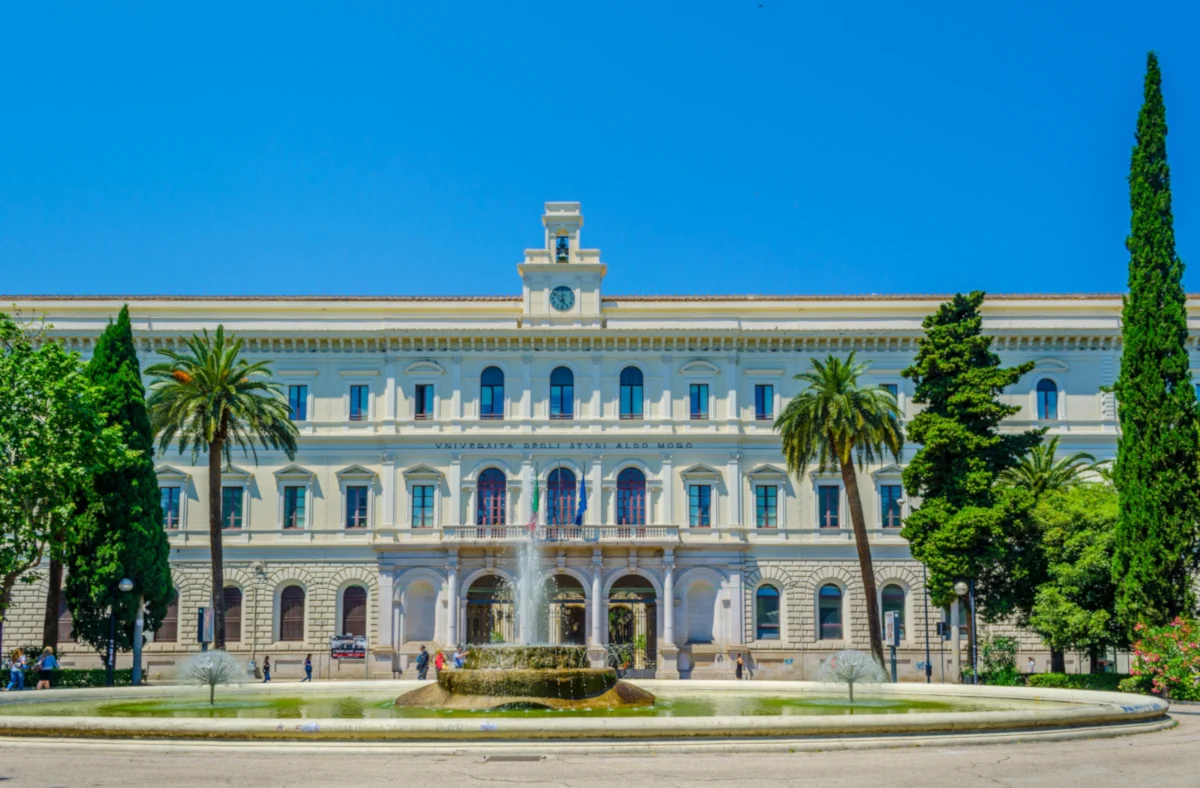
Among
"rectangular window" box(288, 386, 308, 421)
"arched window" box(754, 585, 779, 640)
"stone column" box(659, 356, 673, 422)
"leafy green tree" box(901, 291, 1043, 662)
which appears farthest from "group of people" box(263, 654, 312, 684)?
"leafy green tree" box(901, 291, 1043, 662)

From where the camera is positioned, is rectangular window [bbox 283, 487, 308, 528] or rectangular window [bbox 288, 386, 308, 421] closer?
rectangular window [bbox 283, 487, 308, 528]

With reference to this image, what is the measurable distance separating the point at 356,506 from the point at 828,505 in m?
19.5

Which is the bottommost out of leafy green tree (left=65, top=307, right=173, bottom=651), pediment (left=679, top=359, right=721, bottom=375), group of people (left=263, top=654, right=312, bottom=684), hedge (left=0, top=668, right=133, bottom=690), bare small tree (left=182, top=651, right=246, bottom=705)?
group of people (left=263, top=654, right=312, bottom=684)

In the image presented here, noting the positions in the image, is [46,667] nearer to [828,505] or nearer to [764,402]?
[764,402]

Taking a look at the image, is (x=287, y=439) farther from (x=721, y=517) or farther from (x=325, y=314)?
(x=721, y=517)

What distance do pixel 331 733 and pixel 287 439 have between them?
32.9m

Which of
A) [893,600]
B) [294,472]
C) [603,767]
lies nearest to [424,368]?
[294,472]

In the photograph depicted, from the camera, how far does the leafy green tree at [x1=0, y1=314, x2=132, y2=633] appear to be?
3734 cm

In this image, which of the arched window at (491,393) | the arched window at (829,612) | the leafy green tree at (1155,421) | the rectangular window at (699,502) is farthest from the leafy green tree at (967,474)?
the arched window at (491,393)

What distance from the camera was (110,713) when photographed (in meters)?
23.5

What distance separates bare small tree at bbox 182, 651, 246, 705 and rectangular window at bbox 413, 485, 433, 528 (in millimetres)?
30132

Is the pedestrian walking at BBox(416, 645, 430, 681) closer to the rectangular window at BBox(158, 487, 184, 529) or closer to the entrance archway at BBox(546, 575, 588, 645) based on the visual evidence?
the entrance archway at BBox(546, 575, 588, 645)

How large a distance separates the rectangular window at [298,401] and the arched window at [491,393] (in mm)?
7384

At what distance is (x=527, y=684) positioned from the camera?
23.6 metres
